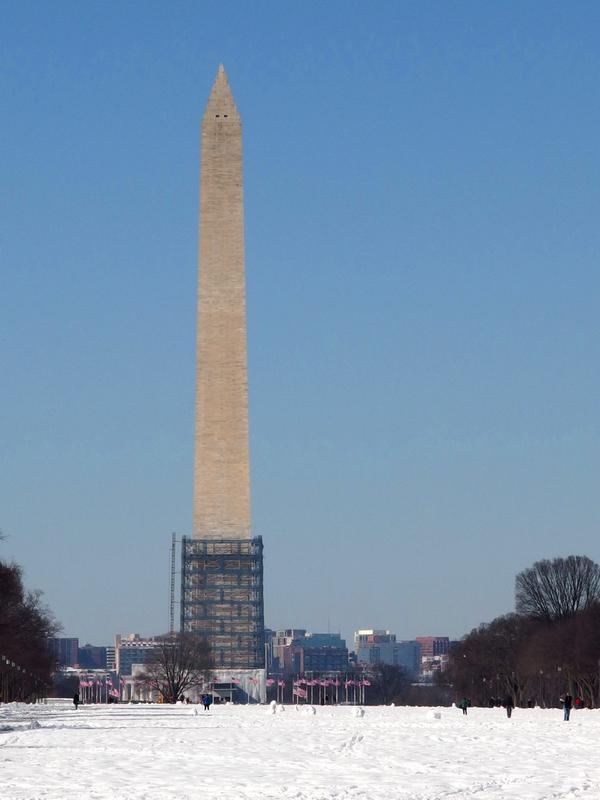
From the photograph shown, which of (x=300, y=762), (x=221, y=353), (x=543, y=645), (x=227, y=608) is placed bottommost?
(x=300, y=762)

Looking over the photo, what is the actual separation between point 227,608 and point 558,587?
20.9 metres

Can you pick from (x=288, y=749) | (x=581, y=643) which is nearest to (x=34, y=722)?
(x=288, y=749)

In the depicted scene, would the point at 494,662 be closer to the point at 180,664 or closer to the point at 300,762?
the point at 180,664

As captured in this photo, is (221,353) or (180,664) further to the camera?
(180,664)

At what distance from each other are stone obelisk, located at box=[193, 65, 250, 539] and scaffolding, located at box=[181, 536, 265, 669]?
4.00 metres

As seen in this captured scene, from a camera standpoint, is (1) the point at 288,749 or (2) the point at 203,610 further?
(2) the point at 203,610

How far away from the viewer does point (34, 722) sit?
5169 centimetres

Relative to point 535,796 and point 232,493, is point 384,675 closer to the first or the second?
point 232,493

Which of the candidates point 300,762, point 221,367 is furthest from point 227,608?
point 300,762

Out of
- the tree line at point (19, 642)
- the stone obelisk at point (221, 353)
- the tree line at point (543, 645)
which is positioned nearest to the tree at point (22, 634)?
the tree line at point (19, 642)

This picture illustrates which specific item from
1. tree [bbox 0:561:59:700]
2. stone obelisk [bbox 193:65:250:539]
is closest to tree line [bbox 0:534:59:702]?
tree [bbox 0:561:59:700]

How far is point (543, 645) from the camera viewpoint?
3376 inches

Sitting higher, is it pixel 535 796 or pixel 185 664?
pixel 185 664

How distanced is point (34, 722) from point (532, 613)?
169 feet
